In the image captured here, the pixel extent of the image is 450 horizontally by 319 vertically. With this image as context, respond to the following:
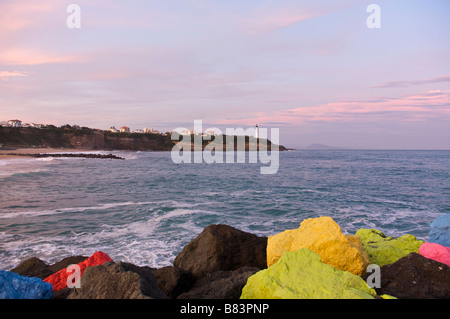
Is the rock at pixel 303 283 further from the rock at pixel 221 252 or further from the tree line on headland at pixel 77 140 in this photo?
the tree line on headland at pixel 77 140

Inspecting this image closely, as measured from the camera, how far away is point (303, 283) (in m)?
4.18

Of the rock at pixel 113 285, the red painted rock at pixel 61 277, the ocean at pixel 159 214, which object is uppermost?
the rock at pixel 113 285

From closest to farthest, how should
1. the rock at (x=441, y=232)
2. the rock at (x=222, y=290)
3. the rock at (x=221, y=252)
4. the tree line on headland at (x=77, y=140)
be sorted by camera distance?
1. the rock at (x=222, y=290)
2. the rock at (x=221, y=252)
3. the rock at (x=441, y=232)
4. the tree line on headland at (x=77, y=140)

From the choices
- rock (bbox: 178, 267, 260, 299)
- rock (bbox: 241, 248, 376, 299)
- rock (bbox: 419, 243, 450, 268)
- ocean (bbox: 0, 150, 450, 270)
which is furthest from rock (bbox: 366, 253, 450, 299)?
ocean (bbox: 0, 150, 450, 270)

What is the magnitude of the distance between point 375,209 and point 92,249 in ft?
49.2

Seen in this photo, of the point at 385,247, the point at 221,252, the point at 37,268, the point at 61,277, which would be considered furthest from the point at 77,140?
the point at 385,247

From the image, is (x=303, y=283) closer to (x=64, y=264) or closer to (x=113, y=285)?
(x=113, y=285)

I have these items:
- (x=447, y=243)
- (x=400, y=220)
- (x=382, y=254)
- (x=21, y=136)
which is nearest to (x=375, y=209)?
(x=400, y=220)

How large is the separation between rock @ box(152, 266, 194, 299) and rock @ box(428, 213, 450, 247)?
657cm

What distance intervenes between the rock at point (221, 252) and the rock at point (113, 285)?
2.31 meters

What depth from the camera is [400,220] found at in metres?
14.8

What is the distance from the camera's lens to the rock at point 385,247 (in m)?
6.53

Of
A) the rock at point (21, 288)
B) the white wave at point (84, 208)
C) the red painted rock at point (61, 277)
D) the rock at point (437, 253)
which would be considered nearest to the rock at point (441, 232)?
the rock at point (437, 253)
